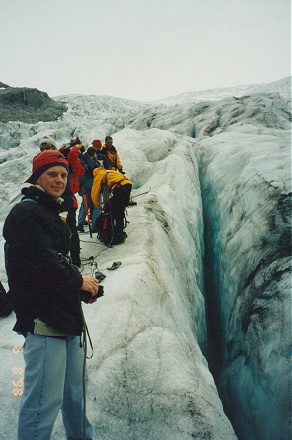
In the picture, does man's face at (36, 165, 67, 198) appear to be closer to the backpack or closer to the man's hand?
the man's hand

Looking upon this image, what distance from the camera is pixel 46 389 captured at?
1.57 metres

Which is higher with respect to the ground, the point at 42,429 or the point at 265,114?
the point at 265,114

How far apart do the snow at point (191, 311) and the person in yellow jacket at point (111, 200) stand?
309mm

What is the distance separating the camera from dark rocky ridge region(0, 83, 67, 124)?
3750cm

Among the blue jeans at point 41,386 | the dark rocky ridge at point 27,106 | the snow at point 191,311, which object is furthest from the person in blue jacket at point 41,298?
the dark rocky ridge at point 27,106

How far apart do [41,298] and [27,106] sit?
4682cm

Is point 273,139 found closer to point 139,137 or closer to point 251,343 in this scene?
point 139,137

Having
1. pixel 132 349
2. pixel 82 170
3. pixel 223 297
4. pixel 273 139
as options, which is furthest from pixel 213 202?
pixel 132 349

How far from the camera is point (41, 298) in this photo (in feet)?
5.22

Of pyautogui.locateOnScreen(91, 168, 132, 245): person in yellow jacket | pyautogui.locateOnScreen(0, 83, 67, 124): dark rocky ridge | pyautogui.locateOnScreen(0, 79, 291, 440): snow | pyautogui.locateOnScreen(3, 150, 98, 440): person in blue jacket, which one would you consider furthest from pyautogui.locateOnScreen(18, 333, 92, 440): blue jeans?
pyautogui.locateOnScreen(0, 83, 67, 124): dark rocky ridge

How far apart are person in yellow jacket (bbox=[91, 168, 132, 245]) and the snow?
0.31m

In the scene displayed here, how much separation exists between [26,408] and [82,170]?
4269 mm

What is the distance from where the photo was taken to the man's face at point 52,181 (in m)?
1.80

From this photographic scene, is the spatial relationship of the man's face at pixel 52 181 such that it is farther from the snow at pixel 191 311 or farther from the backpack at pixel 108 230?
the backpack at pixel 108 230
